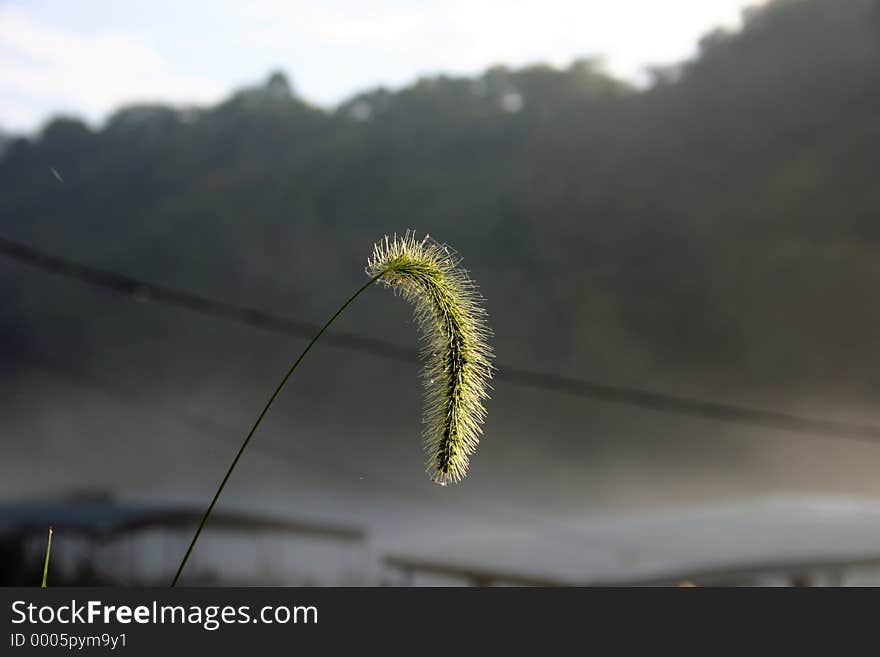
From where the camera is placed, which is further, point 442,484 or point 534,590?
point 534,590

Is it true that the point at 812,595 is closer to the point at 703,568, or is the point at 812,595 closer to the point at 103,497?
the point at 103,497

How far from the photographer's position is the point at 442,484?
2918 millimetres

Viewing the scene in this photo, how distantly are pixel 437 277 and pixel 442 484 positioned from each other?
62 centimetres

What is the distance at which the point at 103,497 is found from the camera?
3703 cm

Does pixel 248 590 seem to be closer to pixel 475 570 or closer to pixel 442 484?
pixel 442 484

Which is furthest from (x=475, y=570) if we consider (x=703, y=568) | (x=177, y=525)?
(x=703, y=568)

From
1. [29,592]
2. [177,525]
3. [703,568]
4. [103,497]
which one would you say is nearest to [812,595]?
[29,592]

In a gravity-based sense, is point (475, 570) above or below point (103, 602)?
above

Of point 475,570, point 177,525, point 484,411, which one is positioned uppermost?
point 177,525

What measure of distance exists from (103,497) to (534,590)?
35987mm

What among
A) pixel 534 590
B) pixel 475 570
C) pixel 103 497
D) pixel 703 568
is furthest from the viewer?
pixel 703 568

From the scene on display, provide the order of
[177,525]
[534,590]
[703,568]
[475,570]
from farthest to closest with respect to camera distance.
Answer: [703,568]
[177,525]
[475,570]
[534,590]

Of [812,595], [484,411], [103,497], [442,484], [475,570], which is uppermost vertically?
[103,497]

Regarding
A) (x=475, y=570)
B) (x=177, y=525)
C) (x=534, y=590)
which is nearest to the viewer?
(x=534, y=590)
